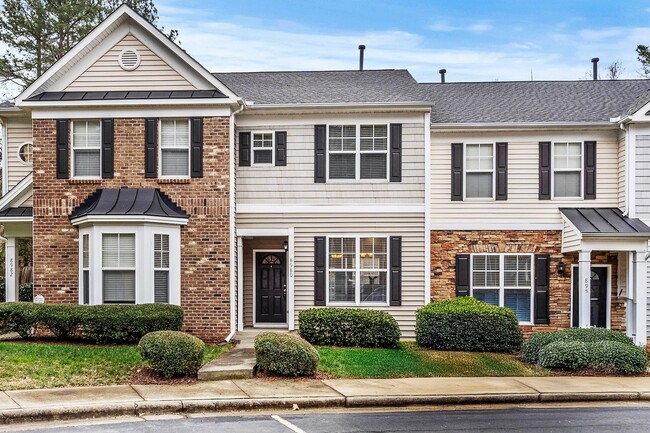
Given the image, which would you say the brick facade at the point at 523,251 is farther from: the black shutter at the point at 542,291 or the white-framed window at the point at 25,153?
the white-framed window at the point at 25,153

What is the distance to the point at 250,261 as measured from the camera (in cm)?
1973

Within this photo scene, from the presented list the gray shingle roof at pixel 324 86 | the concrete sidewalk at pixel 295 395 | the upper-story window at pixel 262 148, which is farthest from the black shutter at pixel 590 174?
the upper-story window at pixel 262 148

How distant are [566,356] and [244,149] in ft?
29.8

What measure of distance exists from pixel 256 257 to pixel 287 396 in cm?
836

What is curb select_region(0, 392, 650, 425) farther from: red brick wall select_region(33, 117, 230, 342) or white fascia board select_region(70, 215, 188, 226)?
white fascia board select_region(70, 215, 188, 226)

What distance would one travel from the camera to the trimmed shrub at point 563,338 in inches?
609

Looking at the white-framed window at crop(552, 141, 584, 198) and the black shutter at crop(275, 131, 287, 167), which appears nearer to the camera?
the black shutter at crop(275, 131, 287, 167)

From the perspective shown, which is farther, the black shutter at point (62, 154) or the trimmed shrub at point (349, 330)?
the black shutter at point (62, 154)

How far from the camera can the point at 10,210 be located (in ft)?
63.3

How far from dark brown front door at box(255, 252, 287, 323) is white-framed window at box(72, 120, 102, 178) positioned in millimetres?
4686

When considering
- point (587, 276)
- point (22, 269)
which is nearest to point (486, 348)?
point (587, 276)

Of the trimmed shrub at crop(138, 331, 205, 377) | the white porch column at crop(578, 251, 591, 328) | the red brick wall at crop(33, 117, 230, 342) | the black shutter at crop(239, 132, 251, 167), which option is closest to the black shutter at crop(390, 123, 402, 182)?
the black shutter at crop(239, 132, 251, 167)

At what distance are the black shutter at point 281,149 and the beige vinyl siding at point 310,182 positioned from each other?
90mm

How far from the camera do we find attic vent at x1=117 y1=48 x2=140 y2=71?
704 inches
